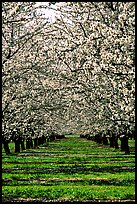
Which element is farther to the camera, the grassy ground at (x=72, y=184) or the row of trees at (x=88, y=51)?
the row of trees at (x=88, y=51)

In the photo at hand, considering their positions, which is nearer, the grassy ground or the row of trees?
the grassy ground

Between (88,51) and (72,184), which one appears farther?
(88,51)

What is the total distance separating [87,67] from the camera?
842 inches

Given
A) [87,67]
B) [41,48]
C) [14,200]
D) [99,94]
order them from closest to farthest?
[14,200]
[87,67]
[99,94]
[41,48]

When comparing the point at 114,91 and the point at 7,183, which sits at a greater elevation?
the point at 114,91

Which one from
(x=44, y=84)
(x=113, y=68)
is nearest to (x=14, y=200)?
(x=113, y=68)

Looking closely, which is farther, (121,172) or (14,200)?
(121,172)

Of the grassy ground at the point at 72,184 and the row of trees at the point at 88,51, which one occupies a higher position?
the row of trees at the point at 88,51

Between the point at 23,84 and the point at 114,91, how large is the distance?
11.7 metres

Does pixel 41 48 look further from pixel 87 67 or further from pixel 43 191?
pixel 43 191

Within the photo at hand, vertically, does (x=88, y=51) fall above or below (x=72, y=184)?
above

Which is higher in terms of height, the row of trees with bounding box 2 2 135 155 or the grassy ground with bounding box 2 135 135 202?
the row of trees with bounding box 2 2 135 155

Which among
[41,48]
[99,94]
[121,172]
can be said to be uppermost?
[41,48]

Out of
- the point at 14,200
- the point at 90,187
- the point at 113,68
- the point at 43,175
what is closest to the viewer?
the point at 14,200
